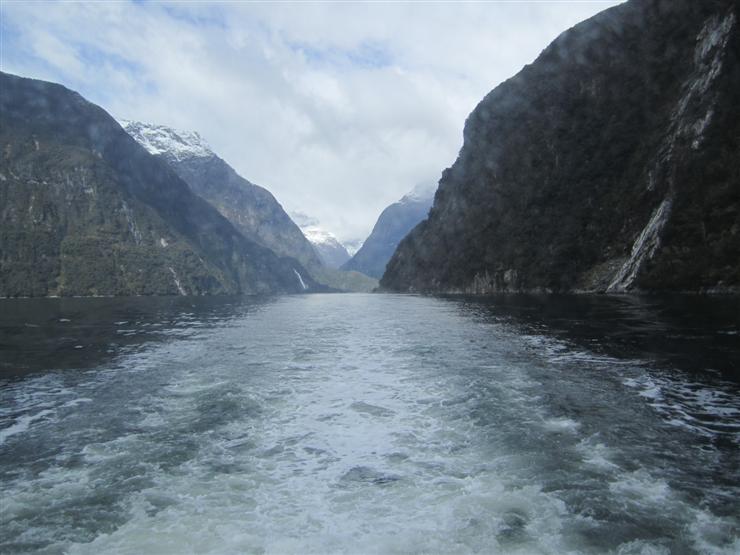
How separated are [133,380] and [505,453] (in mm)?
17228

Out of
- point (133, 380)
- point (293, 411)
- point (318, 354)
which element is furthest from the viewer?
point (318, 354)

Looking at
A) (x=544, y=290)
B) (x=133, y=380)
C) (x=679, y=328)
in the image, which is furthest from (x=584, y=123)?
(x=133, y=380)

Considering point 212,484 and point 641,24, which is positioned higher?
point 641,24

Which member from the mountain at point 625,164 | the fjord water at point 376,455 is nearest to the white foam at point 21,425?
the fjord water at point 376,455

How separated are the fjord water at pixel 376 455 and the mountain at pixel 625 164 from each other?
74.0 m

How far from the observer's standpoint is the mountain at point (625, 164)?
8906cm

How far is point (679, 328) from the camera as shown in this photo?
36688 mm

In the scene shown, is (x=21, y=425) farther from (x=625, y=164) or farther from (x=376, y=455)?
(x=625, y=164)

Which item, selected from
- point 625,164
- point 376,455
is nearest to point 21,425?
point 376,455

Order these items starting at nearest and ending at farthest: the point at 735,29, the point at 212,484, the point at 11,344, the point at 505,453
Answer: the point at 212,484 < the point at 505,453 < the point at 11,344 < the point at 735,29

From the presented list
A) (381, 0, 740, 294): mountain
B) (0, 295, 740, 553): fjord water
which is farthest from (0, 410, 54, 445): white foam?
(381, 0, 740, 294): mountain

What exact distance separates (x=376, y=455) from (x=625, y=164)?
14984 centimetres

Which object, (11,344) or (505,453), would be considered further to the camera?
(11,344)

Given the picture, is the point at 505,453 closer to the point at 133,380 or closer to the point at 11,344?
the point at 133,380
